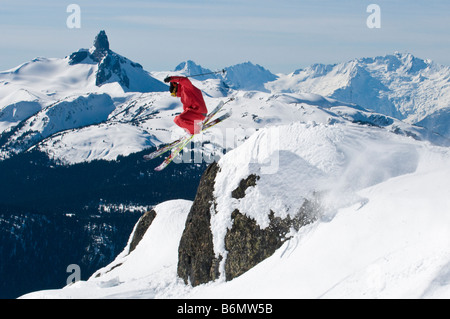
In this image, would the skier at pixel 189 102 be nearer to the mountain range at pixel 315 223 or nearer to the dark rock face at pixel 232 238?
the dark rock face at pixel 232 238

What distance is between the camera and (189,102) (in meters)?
23.1

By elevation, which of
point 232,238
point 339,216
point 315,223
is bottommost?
point 232,238

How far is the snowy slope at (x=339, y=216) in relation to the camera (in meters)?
19.3

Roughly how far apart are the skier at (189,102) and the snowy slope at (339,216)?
7.48 m

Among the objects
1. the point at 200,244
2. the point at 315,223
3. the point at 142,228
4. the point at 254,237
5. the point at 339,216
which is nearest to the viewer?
the point at 339,216

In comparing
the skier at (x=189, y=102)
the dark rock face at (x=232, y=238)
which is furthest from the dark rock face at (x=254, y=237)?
the skier at (x=189, y=102)

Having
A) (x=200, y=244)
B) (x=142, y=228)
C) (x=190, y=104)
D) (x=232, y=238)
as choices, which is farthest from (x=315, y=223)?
(x=142, y=228)

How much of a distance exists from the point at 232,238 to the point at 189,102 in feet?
32.9

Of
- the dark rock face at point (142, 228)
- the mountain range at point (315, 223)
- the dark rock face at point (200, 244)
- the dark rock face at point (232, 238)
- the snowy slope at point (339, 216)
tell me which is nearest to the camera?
the snowy slope at point (339, 216)

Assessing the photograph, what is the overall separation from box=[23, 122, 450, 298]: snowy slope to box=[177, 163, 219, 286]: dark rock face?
2.03ft

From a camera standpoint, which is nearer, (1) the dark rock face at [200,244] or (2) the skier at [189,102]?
(2) the skier at [189,102]

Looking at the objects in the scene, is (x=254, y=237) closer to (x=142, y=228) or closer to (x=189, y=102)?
(x=189, y=102)

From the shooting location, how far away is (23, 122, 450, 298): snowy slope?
19344 mm

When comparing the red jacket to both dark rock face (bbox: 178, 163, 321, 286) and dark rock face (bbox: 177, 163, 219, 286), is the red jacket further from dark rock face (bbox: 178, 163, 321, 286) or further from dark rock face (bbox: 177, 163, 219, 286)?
dark rock face (bbox: 177, 163, 219, 286)
